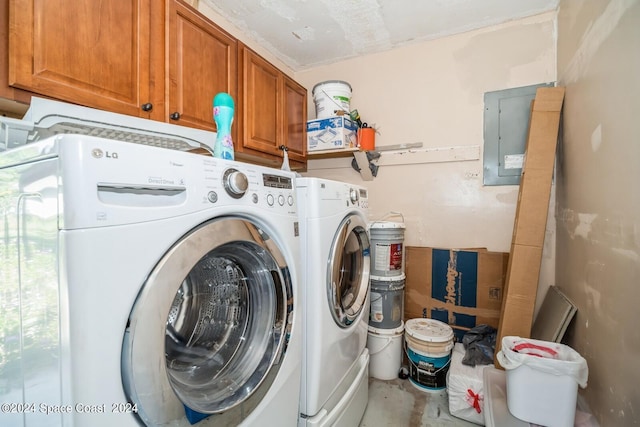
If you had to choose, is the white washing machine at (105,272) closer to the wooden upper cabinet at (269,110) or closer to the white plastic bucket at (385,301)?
the wooden upper cabinet at (269,110)

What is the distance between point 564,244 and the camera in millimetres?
1720

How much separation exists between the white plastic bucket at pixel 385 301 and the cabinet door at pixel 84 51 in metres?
1.68

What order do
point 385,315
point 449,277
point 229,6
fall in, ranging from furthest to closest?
point 449,277
point 385,315
point 229,6

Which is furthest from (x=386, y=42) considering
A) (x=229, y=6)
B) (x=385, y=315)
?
(x=385, y=315)

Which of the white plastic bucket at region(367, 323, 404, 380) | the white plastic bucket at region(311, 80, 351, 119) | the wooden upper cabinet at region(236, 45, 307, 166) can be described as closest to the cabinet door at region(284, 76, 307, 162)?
the wooden upper cabinet at region(236, 45, 307, 166)

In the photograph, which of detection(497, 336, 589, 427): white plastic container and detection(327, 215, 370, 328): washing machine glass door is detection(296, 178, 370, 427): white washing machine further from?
detection(497, 336, 589, 427): white plastic container

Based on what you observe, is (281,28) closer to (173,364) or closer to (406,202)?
(406,202)

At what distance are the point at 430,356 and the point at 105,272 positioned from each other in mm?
1924

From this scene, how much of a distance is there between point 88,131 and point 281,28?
1594mm

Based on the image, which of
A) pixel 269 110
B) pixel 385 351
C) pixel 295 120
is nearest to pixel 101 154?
pixel 269 110

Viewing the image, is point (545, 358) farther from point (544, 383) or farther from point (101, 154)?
point (101, 154)

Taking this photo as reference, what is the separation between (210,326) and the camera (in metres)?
0.97

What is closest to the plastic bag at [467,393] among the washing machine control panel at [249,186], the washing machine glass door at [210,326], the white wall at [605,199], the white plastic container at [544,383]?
the white plastic container at [544,383]

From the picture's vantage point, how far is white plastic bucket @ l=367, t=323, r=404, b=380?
1.96 m
